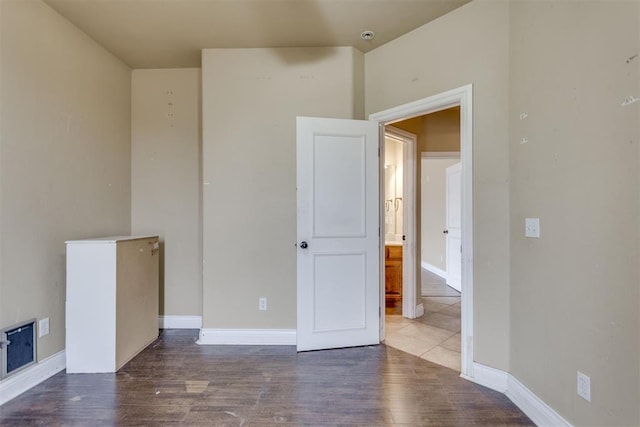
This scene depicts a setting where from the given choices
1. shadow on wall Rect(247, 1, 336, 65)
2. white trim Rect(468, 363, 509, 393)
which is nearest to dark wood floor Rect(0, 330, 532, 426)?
white trim Rect(468, 363, 509, 393)

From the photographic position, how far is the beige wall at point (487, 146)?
2121 millimetres

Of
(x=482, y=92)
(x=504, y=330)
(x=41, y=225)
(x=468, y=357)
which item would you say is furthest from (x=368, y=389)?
(x=41, y=225)

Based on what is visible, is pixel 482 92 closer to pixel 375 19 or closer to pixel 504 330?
pixel 375 19

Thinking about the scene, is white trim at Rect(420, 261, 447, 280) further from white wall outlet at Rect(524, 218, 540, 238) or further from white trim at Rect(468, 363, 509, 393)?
white wall outlet at Rect(524, 218, 540, 238)

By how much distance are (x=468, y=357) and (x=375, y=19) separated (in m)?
2.67

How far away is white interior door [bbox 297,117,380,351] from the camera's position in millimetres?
2723

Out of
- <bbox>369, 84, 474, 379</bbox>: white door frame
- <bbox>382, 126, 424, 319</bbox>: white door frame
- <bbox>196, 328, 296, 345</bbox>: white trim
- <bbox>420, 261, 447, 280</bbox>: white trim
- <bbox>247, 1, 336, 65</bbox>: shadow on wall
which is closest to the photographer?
<bbox>369, 84, 474, 379</bbox>: white door frame

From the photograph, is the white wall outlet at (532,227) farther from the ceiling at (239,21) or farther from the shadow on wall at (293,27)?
the shadow on wall at (293,27)

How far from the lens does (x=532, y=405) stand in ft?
6.01

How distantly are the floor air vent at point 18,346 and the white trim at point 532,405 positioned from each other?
3.24m

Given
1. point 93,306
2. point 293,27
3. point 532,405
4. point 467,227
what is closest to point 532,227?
point 467,227

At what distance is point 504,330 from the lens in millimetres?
2113

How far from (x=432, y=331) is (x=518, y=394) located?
51.4 inches

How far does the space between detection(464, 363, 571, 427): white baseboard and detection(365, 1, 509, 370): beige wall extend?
6 cm
